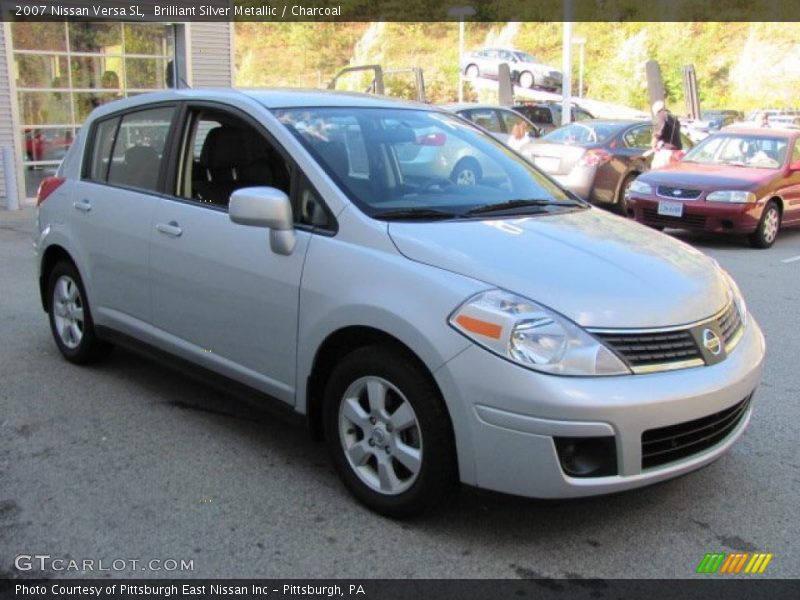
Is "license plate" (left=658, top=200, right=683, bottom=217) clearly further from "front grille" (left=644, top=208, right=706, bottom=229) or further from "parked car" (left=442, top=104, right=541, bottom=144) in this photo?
"parked car" (left=442, top=104, right=541, bottom=144)

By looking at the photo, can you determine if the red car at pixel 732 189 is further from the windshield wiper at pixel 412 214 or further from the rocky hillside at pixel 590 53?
the rocky hillside at pixel 590 53

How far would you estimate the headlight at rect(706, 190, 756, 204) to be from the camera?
10.3m

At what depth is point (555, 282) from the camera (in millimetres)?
3059

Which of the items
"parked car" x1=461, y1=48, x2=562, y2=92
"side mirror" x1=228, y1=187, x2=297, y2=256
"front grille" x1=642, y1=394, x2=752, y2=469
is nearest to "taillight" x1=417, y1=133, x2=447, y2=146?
"side mirror" x1=228, y1=187, x2=297, y2=256

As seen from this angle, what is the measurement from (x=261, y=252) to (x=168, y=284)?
787mm

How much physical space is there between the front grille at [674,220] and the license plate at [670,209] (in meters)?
0.05

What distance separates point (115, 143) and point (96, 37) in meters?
10.9

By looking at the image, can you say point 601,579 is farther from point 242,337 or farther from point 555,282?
point 242,337

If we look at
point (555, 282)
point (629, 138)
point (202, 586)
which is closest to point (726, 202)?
point (629, 138)

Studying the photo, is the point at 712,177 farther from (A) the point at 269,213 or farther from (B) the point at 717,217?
(A) the point at 269,213

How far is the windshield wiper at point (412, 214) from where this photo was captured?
3.47m

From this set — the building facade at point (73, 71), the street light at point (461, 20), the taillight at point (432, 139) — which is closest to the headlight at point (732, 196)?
the taillight at point (432, 139)

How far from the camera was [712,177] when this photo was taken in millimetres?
10695

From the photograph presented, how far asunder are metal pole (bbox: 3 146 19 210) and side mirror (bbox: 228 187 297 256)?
11078 millimetres
